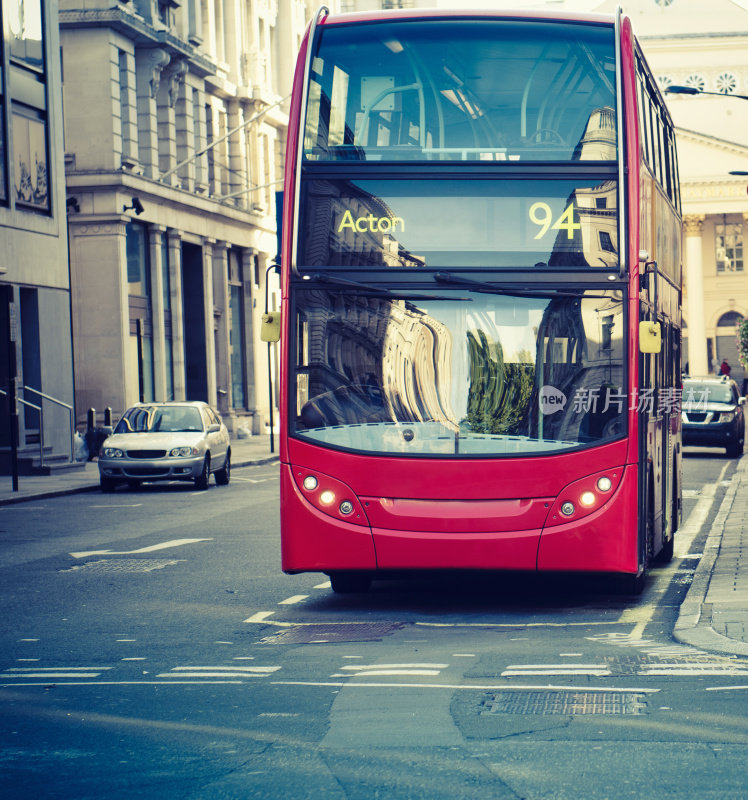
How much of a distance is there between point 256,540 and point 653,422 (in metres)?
6.20

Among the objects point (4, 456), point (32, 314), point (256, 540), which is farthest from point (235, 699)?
point (32, 314)

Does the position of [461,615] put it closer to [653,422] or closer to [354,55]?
[653,422]

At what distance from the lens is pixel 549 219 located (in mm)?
10188

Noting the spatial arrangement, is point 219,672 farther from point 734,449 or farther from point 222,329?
point 222,329

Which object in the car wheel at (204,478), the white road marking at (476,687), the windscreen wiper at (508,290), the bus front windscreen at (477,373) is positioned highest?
the windscreen wiper at (508,290)

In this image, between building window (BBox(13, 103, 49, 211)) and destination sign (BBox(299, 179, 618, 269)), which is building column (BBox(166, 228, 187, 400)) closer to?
building window (BBox(13, 103, 49, 211))

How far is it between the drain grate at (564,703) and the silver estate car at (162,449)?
18520 millimetres

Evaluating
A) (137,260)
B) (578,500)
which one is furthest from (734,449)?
(578,500)

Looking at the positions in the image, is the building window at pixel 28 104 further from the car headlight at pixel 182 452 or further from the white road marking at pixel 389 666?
the white road marking at pixel 389 666

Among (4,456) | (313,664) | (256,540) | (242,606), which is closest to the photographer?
(313,664)

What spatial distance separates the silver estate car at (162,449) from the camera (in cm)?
2534

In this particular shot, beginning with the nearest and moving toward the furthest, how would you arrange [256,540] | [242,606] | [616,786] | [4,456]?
[616,786]
[242,606]
[256,540]
[4,456]

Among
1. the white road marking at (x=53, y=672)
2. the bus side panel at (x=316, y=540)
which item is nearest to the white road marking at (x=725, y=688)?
the white road marking at (x=53, y=672)

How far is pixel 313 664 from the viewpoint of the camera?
326 inches
